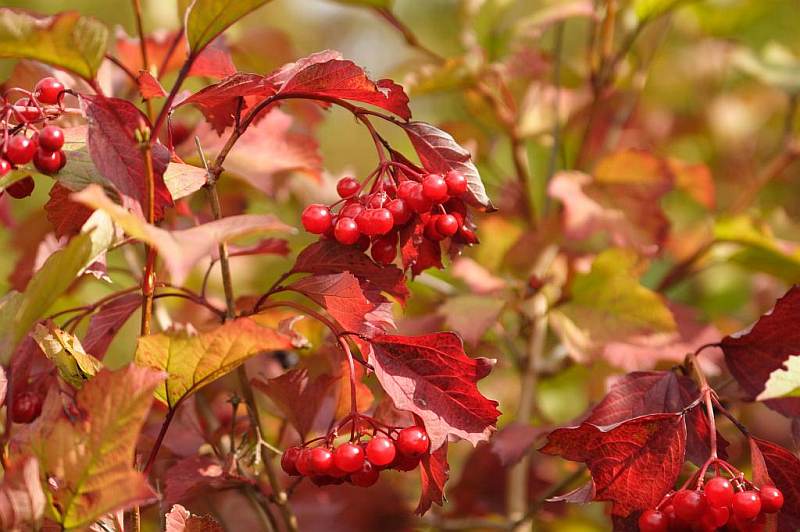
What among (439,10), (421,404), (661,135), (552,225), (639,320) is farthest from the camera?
(439,10)

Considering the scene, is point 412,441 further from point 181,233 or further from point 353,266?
point 181,233

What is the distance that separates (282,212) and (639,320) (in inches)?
28.7

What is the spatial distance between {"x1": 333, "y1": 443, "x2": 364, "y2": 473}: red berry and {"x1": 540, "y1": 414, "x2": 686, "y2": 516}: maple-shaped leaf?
170 millimetres

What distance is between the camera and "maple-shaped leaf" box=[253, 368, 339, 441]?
101cm

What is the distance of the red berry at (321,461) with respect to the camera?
0.83 metres

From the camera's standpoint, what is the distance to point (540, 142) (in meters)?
1.74

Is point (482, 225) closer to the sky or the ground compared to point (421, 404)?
closer to the ground

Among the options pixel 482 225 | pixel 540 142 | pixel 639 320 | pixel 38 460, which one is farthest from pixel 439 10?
pixel 38 460

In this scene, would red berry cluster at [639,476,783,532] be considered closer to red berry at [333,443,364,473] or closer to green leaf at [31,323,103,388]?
red berry at [333,443,364,473]

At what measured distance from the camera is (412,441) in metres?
0.83

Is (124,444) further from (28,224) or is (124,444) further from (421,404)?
(28,224)

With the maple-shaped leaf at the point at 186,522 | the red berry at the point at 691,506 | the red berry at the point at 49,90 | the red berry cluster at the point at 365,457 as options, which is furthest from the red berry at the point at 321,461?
the red berry at the point at 49,90

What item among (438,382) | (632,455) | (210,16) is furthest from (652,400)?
(210,16)

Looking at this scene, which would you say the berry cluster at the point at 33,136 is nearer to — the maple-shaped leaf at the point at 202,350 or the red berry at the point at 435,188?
the maple-shaped leaf at the point at 202,350
